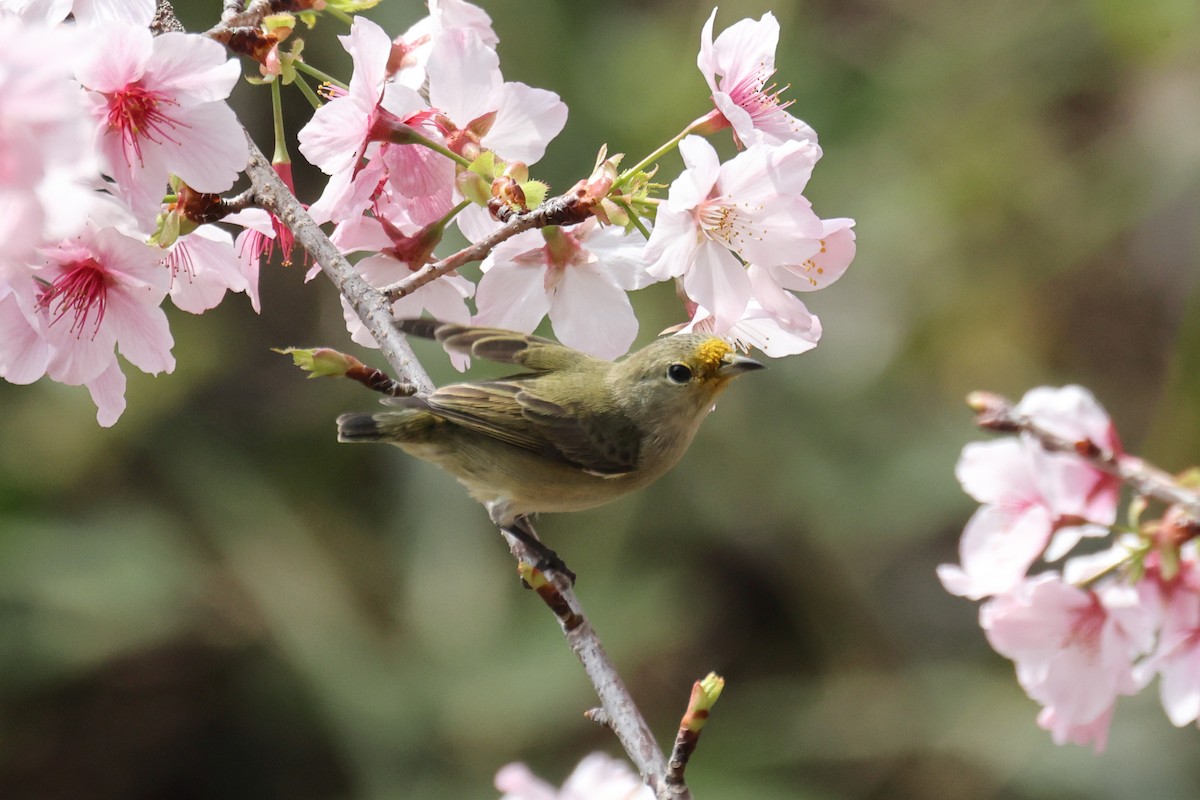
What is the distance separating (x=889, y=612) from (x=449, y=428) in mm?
3707

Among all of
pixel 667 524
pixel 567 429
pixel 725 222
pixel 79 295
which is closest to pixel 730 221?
pixel 725 222

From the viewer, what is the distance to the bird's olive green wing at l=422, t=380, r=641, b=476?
6.93 feet

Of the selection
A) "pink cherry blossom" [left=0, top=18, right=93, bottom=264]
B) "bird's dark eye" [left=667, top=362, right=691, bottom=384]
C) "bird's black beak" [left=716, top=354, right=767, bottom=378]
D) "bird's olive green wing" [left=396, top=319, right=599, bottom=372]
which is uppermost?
"bird's olive green wing" [left=396, top=319, right=599, bottom=372]

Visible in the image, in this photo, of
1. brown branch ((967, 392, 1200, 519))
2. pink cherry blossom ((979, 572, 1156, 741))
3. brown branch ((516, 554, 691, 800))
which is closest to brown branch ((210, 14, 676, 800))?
A: brown branch ((516, 554, 691, 800))

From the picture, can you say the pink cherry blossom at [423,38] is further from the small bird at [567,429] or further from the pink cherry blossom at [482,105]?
the small bird at [567,429]

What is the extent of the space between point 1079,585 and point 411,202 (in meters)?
1.10

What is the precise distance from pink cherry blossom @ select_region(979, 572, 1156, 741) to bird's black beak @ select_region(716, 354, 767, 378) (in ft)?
2.18

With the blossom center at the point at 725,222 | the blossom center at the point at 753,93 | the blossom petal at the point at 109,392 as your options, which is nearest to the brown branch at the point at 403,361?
the blossom petal at the point at 109,392

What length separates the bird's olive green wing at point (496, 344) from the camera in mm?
1803

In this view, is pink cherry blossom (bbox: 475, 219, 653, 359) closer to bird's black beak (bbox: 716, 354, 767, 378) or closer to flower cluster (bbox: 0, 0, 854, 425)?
flower cluster (bbox: 0, 0, 854, 425)

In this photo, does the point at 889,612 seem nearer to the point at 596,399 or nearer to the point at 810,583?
the point at 810,583

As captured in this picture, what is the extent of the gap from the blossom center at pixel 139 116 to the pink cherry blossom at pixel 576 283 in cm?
51

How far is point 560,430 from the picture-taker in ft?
Answer: 7.07

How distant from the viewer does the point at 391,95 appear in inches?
65.2
